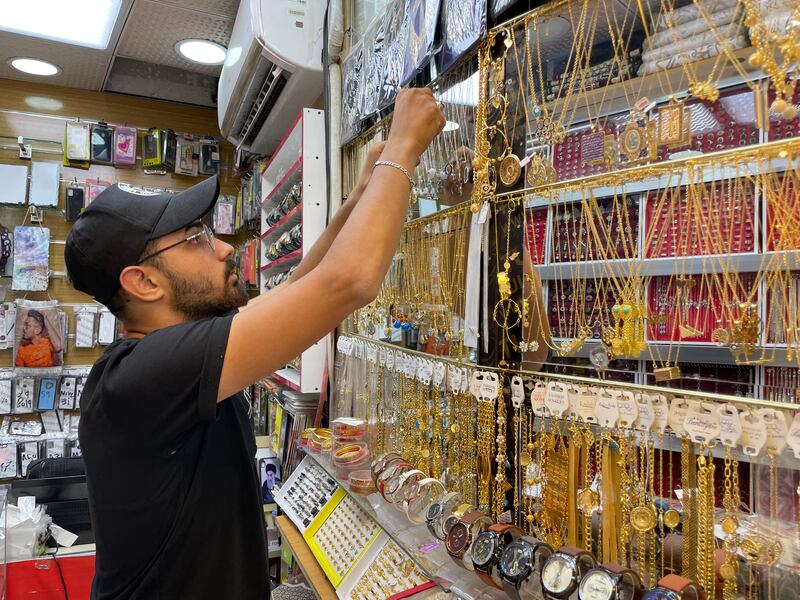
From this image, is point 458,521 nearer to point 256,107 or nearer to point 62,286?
point 256,107

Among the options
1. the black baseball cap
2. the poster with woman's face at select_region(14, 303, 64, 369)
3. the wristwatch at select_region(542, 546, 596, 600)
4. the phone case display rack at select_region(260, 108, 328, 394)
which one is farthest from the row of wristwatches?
the poster with woman's face at select_region(14, 303, 64, 369)

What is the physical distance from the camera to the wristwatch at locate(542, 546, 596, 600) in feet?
2.61

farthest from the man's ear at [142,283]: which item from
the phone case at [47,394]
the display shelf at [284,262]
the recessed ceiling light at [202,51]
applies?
the phone case at [47,394]

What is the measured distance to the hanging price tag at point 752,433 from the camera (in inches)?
26.4

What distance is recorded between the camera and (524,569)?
33.8 inches

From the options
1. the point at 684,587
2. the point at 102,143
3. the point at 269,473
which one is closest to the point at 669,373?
the point at 684,587

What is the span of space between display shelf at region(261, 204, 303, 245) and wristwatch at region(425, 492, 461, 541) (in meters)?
1.42

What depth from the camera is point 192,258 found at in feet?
3.61

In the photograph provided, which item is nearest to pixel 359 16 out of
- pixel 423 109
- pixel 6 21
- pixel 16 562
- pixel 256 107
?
pixel 256 107

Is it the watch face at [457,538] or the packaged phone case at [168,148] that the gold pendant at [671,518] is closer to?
the watch face at [457,538]

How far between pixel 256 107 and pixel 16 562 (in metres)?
2.22

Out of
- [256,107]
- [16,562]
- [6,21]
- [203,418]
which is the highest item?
[6,21]

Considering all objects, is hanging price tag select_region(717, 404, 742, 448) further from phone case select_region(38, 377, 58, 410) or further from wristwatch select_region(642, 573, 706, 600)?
phone case select_region(38, 377, 58, 410)

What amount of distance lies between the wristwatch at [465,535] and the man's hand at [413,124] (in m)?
0.66
